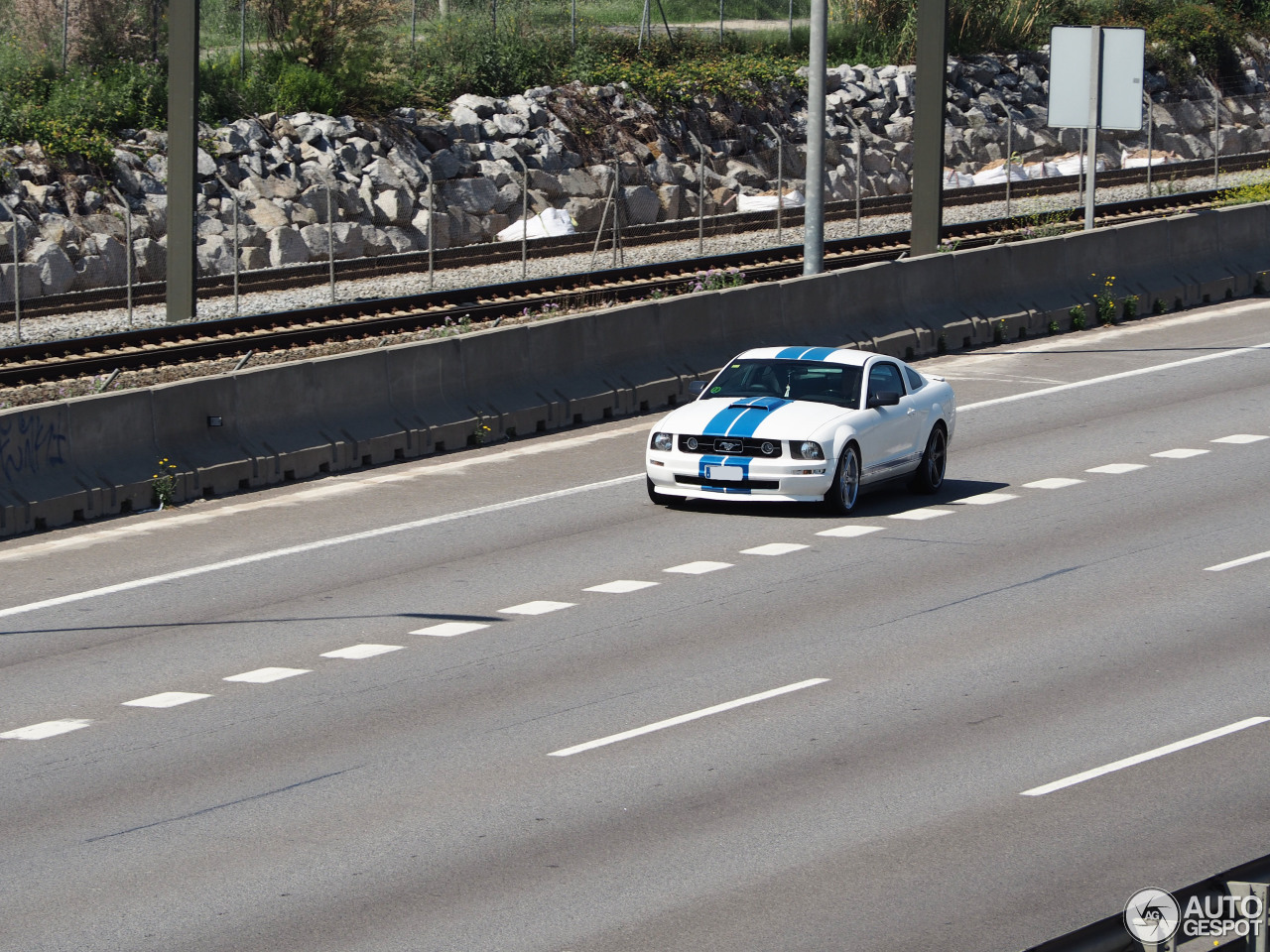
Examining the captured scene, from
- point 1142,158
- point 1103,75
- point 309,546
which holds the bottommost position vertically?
point 309,546

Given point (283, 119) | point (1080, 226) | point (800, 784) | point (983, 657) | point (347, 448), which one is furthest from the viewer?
point (283, 119)

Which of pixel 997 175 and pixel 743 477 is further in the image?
pixel 997 175

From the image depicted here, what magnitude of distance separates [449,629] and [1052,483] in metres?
7.43

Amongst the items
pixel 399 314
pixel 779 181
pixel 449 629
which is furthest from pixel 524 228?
pixel 449 629

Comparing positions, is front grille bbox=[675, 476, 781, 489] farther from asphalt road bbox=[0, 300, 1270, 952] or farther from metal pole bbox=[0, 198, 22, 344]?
metal pole bbox=[0, 198, 22, 344]

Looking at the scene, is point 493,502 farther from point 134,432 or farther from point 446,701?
point 446,701

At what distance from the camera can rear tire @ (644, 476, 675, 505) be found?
1789cm

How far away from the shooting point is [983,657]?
42.2 ft

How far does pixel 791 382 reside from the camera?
59.7 feet

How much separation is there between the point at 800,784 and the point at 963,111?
44111mm

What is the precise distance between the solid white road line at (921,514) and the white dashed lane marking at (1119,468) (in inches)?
95.8

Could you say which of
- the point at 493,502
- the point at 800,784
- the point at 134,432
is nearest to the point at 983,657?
the point at 800,784

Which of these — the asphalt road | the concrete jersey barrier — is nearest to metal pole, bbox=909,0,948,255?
the concrete jersey barrier

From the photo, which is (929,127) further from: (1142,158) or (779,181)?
(1142,158)
